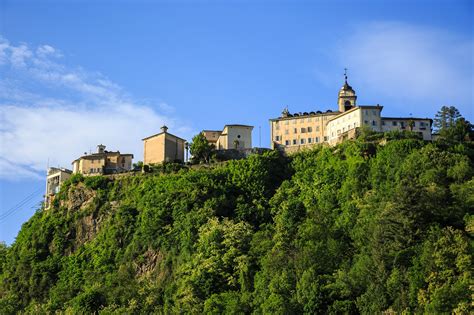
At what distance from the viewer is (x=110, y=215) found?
96.5 metres

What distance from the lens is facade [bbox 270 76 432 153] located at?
9606 centimetres

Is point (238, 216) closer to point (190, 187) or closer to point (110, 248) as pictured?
point (190, 187)

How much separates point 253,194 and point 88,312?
22.2 m

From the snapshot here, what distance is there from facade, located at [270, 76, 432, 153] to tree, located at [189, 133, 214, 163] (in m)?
7.88

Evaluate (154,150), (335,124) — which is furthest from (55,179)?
(335,124)

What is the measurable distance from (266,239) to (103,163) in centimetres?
3083

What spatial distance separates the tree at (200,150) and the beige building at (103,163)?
914 centimetres

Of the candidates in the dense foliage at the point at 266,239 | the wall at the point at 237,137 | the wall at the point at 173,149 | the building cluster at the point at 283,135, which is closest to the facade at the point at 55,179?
the building cluster at the point at 283,135

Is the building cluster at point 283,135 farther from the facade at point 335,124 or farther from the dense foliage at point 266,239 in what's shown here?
the dense foliage at point 266,239

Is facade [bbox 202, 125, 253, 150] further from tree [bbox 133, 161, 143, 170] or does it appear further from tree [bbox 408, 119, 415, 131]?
tree [bbox 408, 119, 415, 131]

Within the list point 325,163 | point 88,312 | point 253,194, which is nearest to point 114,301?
point 88,312

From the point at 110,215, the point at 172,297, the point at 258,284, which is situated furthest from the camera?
the point at 110,215

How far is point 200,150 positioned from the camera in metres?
101

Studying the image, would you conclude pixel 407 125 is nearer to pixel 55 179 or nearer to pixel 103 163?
pixel 103 163
